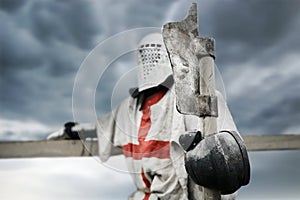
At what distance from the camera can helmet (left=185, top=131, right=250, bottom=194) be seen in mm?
1301

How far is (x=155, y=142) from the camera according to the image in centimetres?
195

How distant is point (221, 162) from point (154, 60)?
0.74 meters

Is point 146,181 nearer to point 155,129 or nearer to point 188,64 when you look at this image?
point 155,129

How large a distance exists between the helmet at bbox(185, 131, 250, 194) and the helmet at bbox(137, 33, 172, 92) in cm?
61

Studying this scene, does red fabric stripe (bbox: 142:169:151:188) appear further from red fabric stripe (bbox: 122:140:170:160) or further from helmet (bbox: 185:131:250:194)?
helmet (bbox: 185:131:250:194)

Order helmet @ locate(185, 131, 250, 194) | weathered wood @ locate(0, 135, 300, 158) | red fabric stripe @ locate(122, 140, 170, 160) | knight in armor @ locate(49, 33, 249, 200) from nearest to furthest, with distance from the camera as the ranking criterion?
helmet @ locate(185, 131, 250, 194)
knight in armor @ locate(49, 33, 249, 200)
red fabric stripe @ locate(122, 140, 170, 160)
weathered wood @ locate(0, 135, 300, 158)

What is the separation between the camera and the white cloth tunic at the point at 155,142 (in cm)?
183

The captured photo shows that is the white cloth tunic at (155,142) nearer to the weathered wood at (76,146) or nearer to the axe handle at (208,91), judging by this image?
the weathered wood at (76,146)

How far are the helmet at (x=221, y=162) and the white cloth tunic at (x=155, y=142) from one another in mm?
383

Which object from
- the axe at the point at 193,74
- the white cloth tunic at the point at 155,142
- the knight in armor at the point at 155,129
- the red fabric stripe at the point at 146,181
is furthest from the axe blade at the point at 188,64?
the red fabric stripe at the point at 146,181

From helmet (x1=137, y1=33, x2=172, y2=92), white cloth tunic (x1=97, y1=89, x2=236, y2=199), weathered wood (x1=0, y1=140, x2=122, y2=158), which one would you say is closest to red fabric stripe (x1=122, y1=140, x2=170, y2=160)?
white cloth tunic (x1=97, y1=89, x2=236, y2=199)

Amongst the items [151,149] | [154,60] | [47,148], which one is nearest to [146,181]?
[151,149]

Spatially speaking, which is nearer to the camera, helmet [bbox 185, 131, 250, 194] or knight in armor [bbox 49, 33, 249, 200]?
helmet [bbox 185, 131, 250, 194]

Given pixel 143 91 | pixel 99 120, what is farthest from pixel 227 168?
pixel 99 120
